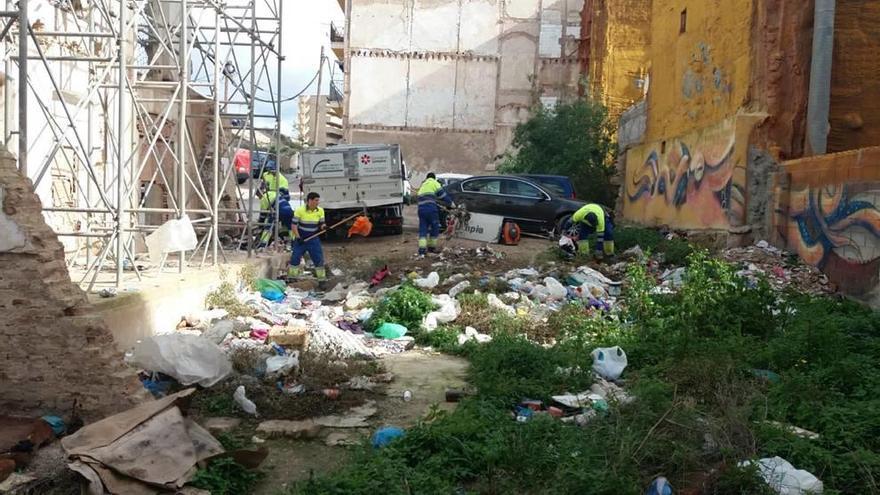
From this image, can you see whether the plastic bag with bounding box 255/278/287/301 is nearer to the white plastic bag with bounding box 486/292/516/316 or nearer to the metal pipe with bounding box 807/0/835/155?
the white plastic bag with bounding box 486/292/516/316

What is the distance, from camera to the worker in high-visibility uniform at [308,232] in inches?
476

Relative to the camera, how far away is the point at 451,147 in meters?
33.1

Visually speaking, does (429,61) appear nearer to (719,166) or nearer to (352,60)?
(352,60)

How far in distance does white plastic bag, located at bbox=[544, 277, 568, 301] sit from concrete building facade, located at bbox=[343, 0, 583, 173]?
2195 cm

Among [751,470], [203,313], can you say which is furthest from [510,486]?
[203,313]

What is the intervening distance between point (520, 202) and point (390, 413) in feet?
37.0

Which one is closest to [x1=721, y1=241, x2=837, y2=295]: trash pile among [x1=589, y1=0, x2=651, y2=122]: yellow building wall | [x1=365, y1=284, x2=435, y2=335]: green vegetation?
[x1=365, y1=284, x2=435, y2=335]: green vegetation

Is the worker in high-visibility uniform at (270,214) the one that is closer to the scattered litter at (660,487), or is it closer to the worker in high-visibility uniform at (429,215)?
the worker in high-visibility uniform at (429,215)

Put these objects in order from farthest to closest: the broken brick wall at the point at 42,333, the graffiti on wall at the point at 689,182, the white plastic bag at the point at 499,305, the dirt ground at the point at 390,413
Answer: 1. the graffiti on wall at the point at 689,182
2. the white plastic bag at the point at 499,305
3. the broken brick wall at the point at 42,333
4. the dirt ground at the point at 390,413

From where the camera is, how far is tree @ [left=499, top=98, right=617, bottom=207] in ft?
73.2

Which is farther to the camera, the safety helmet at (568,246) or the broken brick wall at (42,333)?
the safety helmet at (568,246)

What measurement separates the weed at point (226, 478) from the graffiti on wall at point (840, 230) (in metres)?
7.52

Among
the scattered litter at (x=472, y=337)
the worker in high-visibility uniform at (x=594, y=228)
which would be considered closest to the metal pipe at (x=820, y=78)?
the worker in high-visibility uniform at (x=594, y=228)

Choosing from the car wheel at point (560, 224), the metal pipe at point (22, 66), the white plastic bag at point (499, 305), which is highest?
the metal pipe at point (22, 66)
